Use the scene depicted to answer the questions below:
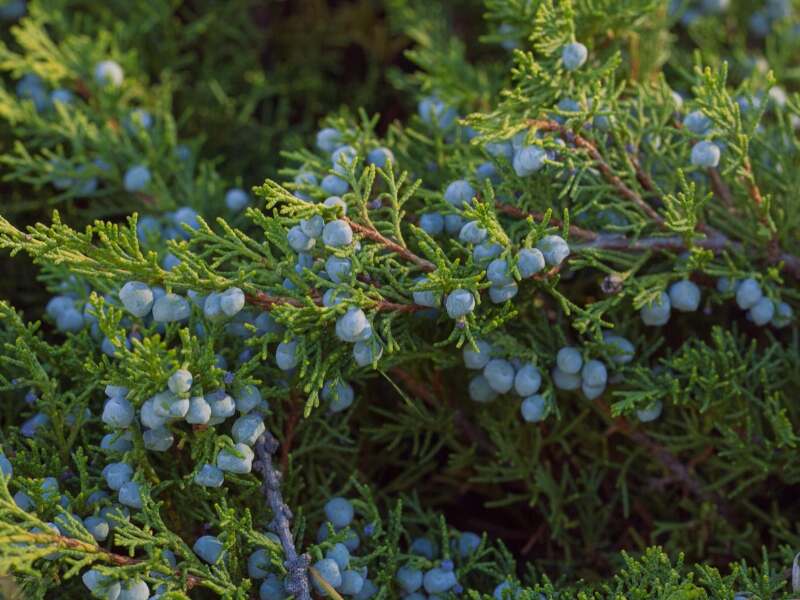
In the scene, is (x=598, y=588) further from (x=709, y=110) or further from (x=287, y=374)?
(x=709, y=110)

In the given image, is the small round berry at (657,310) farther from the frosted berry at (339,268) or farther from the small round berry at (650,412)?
the frosted berry at (339,268)

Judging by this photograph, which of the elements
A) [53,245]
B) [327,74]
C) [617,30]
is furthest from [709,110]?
[327,74]

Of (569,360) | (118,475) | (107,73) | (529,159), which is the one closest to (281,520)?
(118,475)

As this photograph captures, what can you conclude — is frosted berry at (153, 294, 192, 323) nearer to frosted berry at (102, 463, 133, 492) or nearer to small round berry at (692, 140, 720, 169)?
frosted berry at (102, 463, 133, 492)

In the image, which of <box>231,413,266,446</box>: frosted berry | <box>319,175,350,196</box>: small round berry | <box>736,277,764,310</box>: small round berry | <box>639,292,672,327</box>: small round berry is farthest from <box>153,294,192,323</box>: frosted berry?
<box>736,277,764,310</box>: small round berry

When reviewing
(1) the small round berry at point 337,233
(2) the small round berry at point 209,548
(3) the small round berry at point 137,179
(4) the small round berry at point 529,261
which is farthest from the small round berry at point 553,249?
(3) the small round berry at point 137,179

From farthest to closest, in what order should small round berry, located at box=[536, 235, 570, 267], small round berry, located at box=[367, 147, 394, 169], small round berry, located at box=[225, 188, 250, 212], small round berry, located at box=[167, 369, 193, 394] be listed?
small round berry, located at box=[225, 188, 250, 212]
small round berry, located at box=[367, 147, 394, 169]
small round berry, located at box=[536, 235, 570, 267]
small round berry, located at box=[167, 369, 193, 394]
